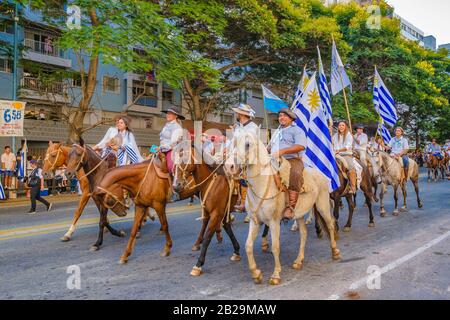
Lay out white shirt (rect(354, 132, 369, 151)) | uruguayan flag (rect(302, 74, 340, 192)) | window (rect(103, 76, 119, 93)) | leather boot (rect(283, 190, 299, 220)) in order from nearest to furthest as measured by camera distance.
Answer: leather boot (rect(283, 190, 299, 220)) → uruguayan flag (rect(302, 74, 340, 192)) → white shirt (rect(354, 132, 369, 151)) → window (rect(103, 76, 119, 93))

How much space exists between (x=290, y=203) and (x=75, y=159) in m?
4.70

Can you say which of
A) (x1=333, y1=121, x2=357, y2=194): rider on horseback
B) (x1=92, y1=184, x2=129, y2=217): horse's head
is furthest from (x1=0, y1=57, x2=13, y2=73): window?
(x1=333, y1=121, x2=357, y2=194): rider on horseback

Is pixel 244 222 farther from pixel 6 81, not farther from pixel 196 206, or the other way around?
pixel 6 81

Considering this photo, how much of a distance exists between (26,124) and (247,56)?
15.9m

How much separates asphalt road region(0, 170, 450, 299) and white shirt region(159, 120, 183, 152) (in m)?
2.00

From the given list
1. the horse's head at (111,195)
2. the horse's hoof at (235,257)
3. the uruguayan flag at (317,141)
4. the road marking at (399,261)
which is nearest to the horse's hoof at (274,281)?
the road marking at (399,261)

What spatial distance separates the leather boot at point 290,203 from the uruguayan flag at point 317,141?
171 centimetres

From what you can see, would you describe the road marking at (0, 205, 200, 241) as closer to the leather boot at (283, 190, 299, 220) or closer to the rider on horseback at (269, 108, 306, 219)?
the rider on horseback at (269, 108, 306, 219)

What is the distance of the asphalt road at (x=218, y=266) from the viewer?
5.00 m

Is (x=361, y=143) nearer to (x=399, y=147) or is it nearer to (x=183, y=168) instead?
(x=399, y=147)

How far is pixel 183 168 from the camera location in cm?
650

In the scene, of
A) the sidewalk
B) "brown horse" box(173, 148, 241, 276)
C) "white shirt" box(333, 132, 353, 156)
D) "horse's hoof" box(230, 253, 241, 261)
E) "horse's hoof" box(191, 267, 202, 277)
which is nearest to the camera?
"horse's hoof" box(191, 267, 202, 277)

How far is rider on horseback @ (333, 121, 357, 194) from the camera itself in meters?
9.63

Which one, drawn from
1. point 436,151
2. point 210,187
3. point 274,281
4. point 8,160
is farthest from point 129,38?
point 436,151
